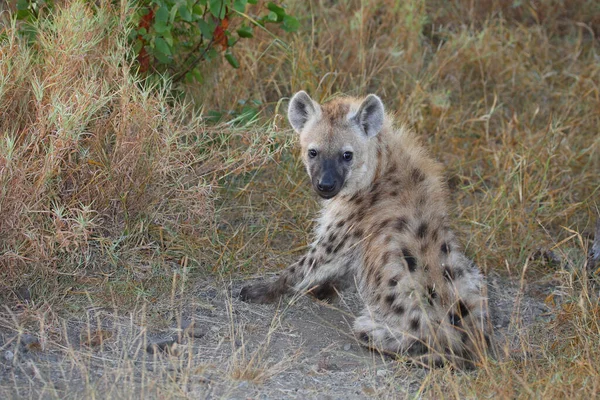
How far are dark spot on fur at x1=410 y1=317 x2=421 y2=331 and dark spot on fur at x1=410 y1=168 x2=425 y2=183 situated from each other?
730mm

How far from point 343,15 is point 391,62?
1.81 ft

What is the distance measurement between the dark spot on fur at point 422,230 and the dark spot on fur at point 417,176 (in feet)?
1.03

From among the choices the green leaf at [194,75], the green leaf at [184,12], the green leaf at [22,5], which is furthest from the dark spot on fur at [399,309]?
the green leaf at [22,5]

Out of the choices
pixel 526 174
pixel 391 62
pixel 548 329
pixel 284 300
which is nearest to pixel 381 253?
pixel 284 300

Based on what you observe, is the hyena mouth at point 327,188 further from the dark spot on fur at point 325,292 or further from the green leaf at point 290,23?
the green leaf at point 290,23

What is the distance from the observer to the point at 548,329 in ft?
12.4

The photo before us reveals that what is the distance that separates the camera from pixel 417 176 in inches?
154

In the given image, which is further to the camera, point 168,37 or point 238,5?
point 168,37

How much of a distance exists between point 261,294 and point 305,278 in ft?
0.73

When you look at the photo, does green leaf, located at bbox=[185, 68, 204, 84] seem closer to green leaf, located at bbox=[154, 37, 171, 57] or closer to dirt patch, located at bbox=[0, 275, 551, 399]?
green leaf, located at bbox=[154, 37, 171, 57]

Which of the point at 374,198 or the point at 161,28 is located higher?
the point at 161,28

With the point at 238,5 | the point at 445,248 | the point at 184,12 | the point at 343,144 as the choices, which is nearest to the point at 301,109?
the point at 343,144

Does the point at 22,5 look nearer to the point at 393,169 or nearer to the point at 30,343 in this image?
the point at 30,343

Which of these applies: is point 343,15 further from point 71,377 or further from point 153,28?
point 71,377
